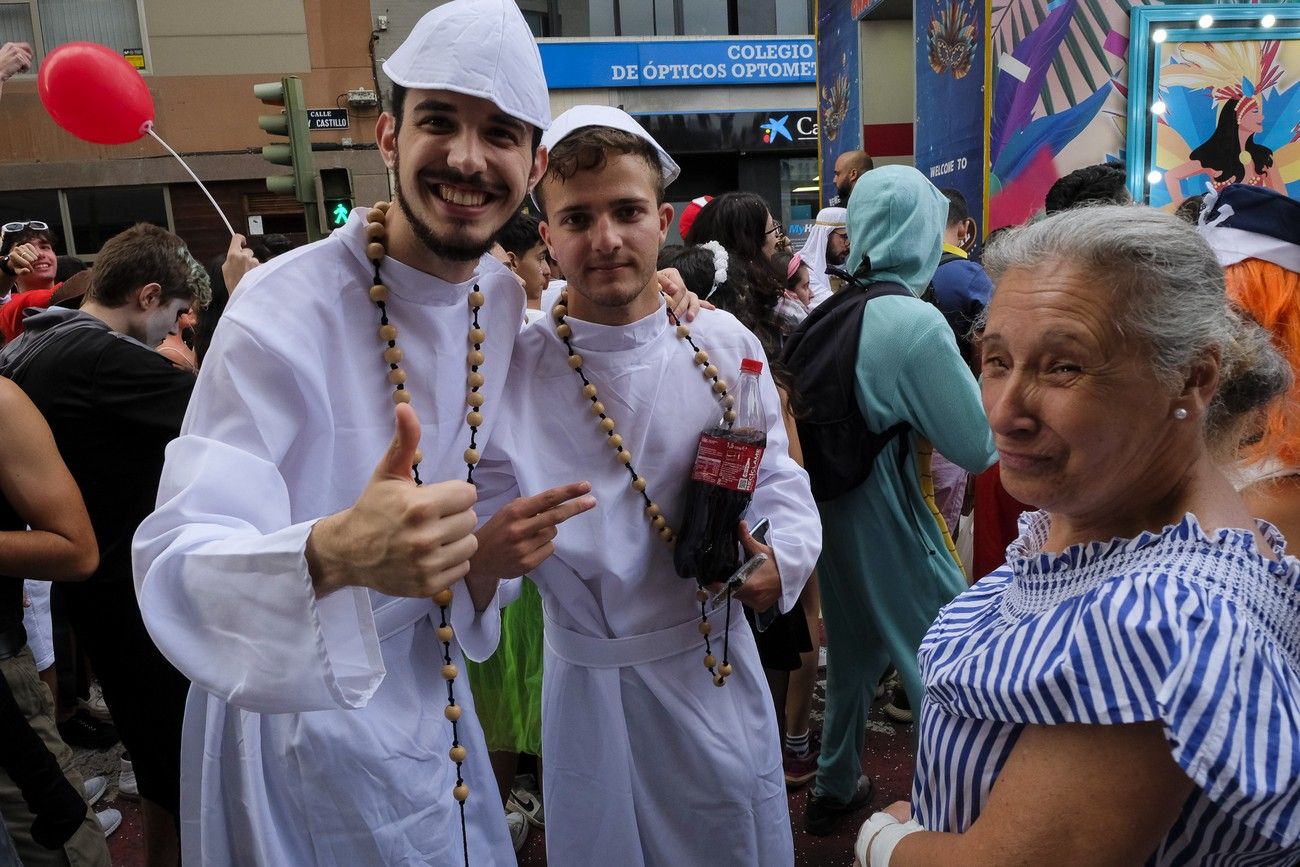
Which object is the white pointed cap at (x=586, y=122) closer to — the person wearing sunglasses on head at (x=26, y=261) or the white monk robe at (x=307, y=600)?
the white monk robe at (x=307, y=600)

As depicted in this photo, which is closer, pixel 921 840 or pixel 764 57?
pixel 921 840

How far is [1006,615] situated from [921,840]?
13.0 inches

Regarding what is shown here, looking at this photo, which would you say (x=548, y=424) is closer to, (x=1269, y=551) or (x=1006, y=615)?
(x=1006, y=615)

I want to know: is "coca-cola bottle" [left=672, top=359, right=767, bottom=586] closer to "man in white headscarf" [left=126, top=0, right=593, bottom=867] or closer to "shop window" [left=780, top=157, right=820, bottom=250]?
"man in white headscarf" [left=126, top=0, right=593, bottom=867]

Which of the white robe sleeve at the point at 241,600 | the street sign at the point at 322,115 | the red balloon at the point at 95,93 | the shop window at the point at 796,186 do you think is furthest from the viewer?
the shop window at the point at 796,186

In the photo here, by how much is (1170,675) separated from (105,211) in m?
16.4

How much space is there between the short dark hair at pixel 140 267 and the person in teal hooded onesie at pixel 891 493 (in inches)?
94.6

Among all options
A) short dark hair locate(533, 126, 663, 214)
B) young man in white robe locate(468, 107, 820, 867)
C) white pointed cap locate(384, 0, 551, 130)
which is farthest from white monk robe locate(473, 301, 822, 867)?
white pointed cap locate(384, 0, 551, 130)

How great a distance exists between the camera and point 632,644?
6.56ft

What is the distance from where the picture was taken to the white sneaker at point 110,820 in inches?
138

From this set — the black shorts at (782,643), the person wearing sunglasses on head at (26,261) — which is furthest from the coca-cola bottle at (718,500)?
the person wearing sunglasses on head at (26,261)

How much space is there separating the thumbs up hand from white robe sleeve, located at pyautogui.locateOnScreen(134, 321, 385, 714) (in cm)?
5

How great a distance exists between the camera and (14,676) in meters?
2.64

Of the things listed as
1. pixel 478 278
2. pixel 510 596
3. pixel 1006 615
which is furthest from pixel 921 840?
pixel 478 278
